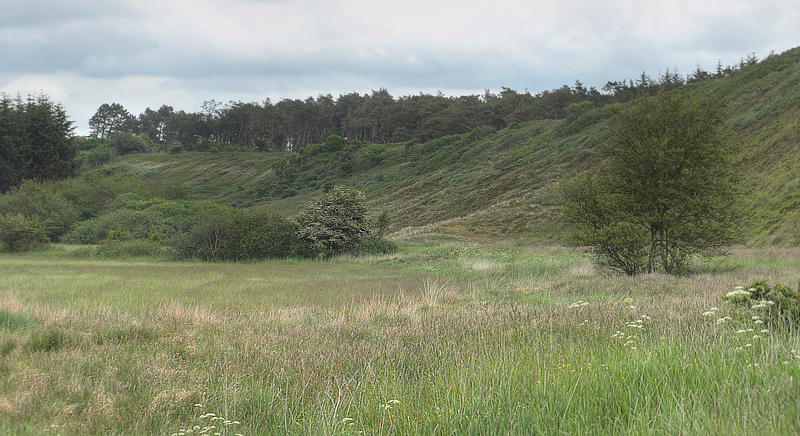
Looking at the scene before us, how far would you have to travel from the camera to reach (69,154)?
203ft

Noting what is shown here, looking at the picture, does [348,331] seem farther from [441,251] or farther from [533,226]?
[533,226]

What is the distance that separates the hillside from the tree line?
11.8 meters

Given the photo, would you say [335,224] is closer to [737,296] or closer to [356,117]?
[737,296]

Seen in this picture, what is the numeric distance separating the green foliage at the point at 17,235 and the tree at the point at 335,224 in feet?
58.3

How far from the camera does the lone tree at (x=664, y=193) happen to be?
14305 mm

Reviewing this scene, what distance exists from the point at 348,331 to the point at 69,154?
70674 mm

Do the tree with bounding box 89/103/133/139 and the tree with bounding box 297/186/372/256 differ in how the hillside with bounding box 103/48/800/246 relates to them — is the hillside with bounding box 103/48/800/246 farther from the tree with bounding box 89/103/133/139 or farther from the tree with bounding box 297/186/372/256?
the tree with bounding box 89/103/133/139

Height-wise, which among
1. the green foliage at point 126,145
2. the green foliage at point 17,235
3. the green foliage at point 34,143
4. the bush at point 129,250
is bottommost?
the bush at point 129,250

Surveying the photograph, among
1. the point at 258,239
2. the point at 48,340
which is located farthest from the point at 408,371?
the point at 258,239

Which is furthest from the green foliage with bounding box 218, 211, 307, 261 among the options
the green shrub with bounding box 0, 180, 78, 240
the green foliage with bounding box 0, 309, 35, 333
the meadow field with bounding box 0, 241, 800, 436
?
the green shrub with bounding box 0, 180, 78, 240

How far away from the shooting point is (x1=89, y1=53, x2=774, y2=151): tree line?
353ft

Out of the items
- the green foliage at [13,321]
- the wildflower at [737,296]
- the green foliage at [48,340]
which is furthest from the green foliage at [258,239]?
the wildflower at [737,296]

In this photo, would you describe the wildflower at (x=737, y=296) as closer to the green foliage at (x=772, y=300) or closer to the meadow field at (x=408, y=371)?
the green foliage at (x=772, y=300)

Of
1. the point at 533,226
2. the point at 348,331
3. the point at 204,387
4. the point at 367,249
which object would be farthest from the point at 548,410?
the point at 533,226
